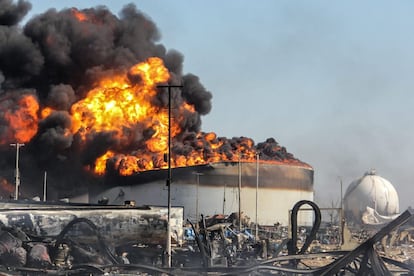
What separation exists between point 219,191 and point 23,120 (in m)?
32.8

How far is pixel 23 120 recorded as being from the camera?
331 feet

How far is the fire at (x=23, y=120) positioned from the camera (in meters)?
99.7

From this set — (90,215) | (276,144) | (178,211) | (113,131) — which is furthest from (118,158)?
(90,215)

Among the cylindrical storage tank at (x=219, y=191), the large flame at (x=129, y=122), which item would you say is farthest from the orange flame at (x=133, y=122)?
the cylindrical storage tank at (x=219, y=191)

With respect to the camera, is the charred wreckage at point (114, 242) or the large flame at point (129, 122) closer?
the charred wreckage at point (114, 242)

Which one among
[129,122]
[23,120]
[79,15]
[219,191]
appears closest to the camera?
[23,120]

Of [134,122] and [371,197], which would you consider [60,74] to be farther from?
[371,197]

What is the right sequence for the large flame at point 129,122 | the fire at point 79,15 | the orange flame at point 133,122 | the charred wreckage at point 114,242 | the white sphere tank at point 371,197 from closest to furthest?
the charred wreckage at point 114,242 → the large flame at point 129,122 → the orange flame at point 133,122 → the white sphere tank at point 371,197 → the fire at point 79,15

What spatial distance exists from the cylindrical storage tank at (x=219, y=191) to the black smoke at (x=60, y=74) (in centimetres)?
702

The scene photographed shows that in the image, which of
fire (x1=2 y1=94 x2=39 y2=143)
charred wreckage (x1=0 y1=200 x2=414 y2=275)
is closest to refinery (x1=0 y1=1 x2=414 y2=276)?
fire (x1=2 y1=94 x2=39 y2=143)

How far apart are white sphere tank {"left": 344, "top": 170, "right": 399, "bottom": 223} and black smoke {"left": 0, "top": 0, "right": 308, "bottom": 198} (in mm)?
23587

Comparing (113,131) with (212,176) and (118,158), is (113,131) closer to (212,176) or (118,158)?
(118,158)

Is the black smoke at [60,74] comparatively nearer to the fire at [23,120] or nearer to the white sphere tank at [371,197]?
the fire at [23,120]

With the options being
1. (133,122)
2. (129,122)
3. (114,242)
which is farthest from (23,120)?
(114,242)
